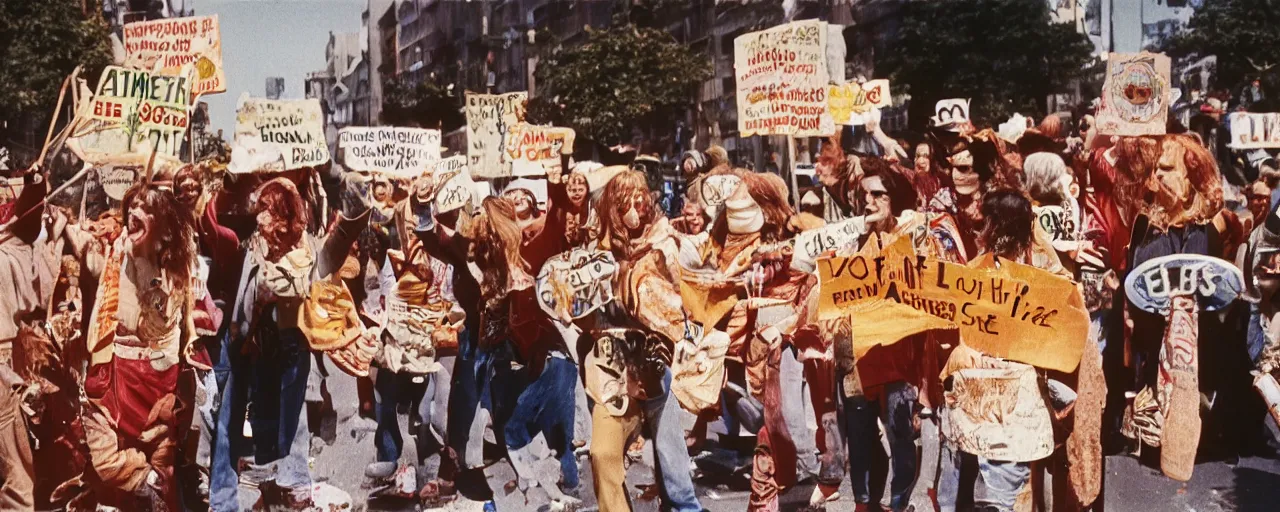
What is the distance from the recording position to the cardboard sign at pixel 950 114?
24.5 feet

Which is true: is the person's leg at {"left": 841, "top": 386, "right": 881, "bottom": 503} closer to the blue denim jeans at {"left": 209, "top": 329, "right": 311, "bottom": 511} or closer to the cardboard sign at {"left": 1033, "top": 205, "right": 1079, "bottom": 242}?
the cardboard sign at {"left": 1033, "top": 205, "right": 1079, "bottom": 242}

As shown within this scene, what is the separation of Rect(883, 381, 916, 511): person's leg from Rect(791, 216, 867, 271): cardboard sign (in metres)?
0.74

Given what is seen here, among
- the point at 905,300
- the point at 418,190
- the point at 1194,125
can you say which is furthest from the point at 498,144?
the point at 1194,125

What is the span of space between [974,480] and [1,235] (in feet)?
16.7

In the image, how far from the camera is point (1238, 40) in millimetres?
7578

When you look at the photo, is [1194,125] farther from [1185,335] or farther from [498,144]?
[498,144]

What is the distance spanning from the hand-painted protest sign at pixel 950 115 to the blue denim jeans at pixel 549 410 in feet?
7.39

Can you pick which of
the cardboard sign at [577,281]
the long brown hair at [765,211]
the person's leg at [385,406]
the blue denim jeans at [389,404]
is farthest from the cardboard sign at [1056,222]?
the person's leg at [385,406]

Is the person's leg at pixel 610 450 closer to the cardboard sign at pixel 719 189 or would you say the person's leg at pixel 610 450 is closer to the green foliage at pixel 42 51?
the cardboard sign at pixel 719 189

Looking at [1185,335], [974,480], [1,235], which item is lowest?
[974,480]

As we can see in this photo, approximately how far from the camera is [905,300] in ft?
24.1

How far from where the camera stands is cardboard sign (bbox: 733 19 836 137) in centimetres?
739

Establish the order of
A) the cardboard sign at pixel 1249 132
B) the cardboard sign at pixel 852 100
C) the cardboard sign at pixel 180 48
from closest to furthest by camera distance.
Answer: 1. the cardboard sign at pixel 180 48
2. the cardboard sign at pixel 852 100
3. the cardboard sign at pixel 1249 132

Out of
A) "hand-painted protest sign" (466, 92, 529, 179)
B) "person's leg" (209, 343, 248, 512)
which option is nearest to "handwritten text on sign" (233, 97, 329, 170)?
"hand-painted protest sign" (466, 92, 529, 179)
